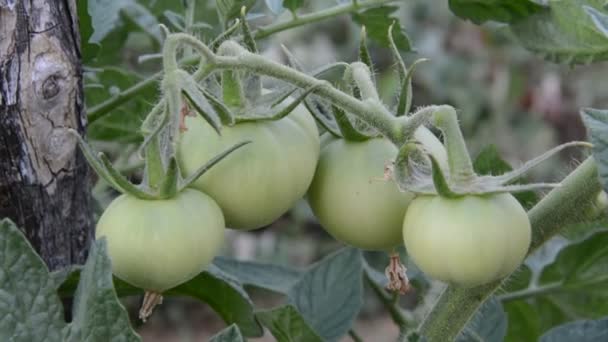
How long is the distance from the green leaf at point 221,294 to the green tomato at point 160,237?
5.3 inches

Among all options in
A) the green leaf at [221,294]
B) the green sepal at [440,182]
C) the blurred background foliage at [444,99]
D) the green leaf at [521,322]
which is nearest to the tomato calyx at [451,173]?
the green sepal at [440,182]

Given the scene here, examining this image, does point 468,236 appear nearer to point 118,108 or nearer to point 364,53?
point 364,53

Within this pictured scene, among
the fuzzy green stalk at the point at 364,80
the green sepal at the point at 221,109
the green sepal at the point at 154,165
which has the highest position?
the green sepal at the point at 221,109

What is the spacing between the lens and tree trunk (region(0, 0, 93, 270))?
707mm

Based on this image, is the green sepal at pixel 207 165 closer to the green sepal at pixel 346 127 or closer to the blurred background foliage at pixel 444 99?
the green sepal at pixel 346 127

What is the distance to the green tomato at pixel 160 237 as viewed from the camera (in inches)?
25.0

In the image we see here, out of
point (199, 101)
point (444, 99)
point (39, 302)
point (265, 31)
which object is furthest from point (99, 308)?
point (444, 99)

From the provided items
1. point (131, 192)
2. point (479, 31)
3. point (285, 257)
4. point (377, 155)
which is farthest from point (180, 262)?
point (479, 31)

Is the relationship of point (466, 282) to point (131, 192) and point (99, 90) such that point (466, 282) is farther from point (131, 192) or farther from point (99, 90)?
point (99, 90)

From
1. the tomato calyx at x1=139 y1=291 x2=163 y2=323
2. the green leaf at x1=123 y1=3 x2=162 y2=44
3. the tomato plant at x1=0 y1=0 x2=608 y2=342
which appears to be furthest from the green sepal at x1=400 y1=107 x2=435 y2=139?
the green leaf at x1=123 y1=3 x2=162 y2=44

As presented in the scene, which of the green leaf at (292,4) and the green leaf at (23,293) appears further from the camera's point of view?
the green leaf at (292,4)

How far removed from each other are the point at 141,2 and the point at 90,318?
484 mm

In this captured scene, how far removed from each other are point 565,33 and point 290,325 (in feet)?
1.21

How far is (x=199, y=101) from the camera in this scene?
2.05 feet
